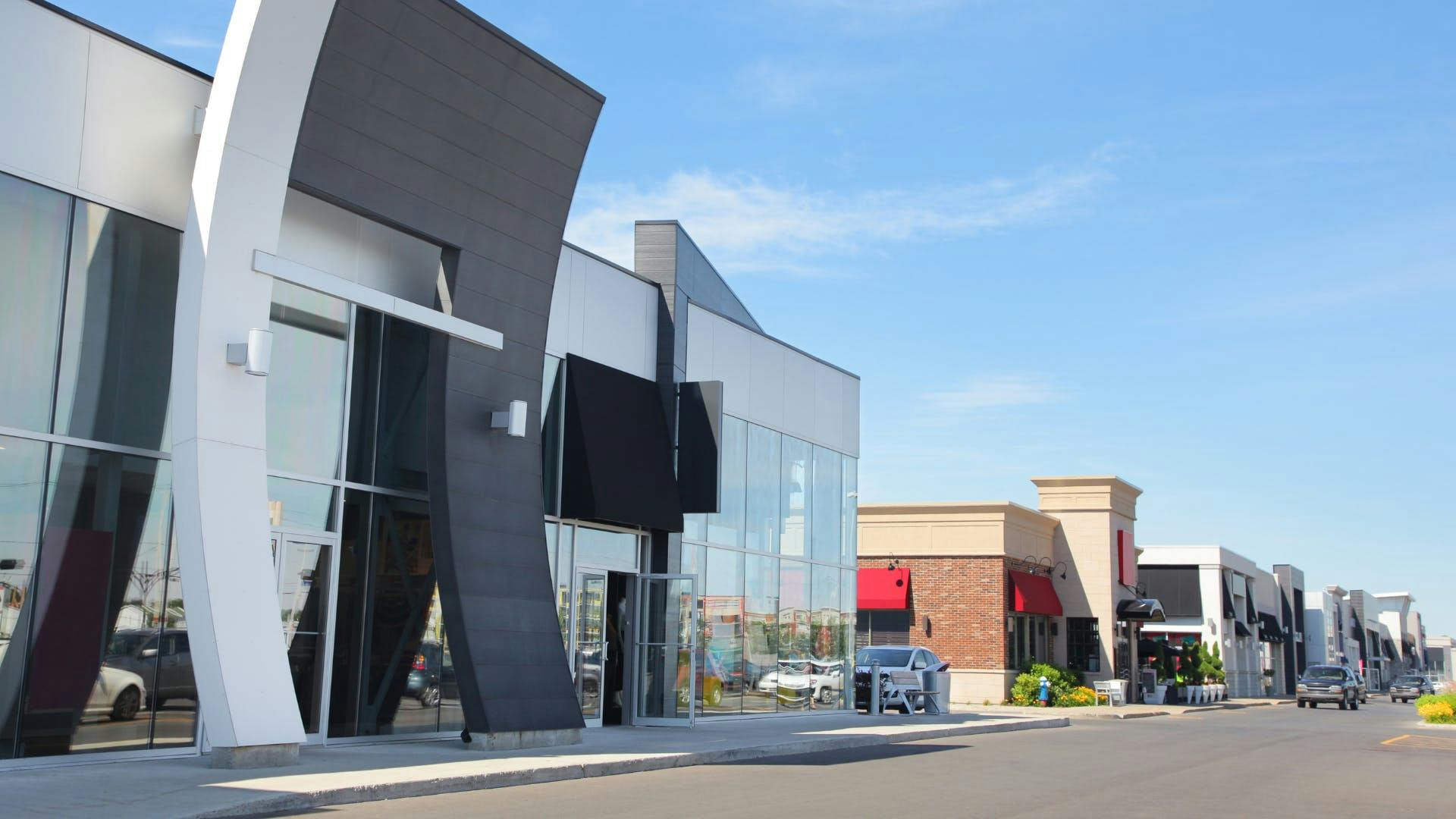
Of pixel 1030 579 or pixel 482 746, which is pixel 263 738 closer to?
pixel 482 746

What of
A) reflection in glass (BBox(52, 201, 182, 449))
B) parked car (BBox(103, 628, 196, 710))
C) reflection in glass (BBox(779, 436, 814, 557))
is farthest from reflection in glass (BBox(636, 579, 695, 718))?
reflection in glass (BBox(52, 201, 182, 449))

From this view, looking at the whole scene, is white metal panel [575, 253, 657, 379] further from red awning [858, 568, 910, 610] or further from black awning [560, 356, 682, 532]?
red awning [858, 568, 910, 610]

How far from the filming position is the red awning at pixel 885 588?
43094 mm

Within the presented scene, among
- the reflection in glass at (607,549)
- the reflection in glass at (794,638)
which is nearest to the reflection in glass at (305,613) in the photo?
the reflection in glass at (607,549)

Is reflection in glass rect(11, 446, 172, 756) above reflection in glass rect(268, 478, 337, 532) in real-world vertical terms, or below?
below

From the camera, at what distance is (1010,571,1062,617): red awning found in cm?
4372

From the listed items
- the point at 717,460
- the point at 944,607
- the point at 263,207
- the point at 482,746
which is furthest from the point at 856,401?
the point at 263,207

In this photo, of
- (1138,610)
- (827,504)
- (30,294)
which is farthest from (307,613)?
(1138,610)

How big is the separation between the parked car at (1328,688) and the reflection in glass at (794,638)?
3191 centimetres

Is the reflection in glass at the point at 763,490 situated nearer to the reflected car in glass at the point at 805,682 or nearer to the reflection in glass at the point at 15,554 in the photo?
the reflected car in glass at the point at 805,682

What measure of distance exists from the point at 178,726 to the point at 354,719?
2.69m

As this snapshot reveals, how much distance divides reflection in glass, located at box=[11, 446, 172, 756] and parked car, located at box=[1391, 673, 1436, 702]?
71.2 metres

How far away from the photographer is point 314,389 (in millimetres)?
16625

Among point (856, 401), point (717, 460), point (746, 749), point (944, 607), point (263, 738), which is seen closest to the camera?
point (263, 738)
